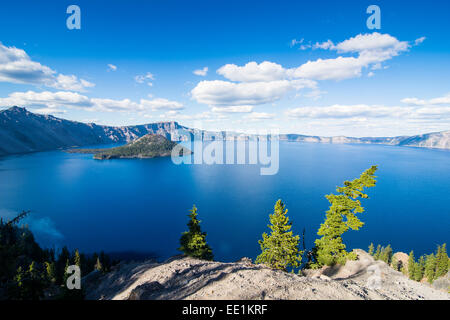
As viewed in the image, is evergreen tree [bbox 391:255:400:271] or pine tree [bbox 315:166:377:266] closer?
pine tree [bbox 315:166:377:266]

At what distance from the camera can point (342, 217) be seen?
2836 centimetres

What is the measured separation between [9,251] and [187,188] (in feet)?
455

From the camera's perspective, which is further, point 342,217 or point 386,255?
point 386,255

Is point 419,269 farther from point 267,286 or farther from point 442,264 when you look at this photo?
point 267,286

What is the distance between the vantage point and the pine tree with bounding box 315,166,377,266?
27.0m

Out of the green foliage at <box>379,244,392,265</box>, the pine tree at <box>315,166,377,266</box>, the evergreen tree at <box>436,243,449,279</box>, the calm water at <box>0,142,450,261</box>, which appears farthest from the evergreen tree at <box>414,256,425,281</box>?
the pine tree at <box>315,166,377,266</box>

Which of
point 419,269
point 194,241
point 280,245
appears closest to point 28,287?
point 194,241

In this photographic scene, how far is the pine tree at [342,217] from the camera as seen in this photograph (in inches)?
1064

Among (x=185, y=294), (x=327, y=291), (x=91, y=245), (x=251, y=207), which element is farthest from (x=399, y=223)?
(x=91, y=245)

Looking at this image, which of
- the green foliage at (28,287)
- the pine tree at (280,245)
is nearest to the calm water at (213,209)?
the pine tree at (280,245)

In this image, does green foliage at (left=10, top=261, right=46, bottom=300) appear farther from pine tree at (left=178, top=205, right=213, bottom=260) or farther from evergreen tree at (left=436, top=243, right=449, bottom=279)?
evergreen tree at (left=436, top=243, right=449, bottom=279)

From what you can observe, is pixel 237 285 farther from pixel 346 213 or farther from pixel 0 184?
pixel 0 184
